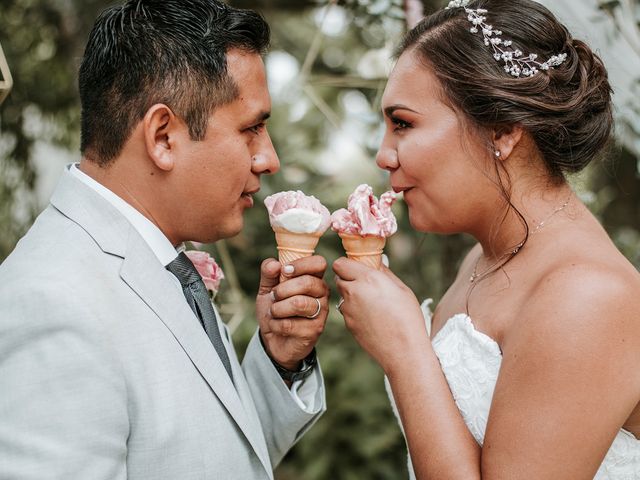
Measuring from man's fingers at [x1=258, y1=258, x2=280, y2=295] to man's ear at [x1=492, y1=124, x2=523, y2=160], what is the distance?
2.97 feet

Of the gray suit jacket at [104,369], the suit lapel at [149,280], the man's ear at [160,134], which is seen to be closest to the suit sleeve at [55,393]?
the gray suit jacket at [104,369]

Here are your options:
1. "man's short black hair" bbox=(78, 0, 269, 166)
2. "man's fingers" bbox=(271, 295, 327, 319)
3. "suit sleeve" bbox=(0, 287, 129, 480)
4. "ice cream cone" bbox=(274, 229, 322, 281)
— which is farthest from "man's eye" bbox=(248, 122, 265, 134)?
"suit sleeve" bbox=(0, 287, 129, 480)

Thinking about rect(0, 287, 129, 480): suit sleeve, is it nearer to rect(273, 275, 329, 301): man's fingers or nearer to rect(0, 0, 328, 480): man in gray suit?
rect(0, 0, 328, 480): man in gray suit

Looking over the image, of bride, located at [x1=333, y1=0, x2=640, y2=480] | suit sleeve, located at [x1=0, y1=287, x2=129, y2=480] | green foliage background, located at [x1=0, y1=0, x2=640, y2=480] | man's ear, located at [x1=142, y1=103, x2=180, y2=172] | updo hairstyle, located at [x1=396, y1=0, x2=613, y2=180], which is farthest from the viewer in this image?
green foliage background, located at [x1=0, y1=0, x2=640, y2=480]

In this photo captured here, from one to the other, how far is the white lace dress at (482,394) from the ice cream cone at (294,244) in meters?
0.67

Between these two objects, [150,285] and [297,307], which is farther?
[297,307]

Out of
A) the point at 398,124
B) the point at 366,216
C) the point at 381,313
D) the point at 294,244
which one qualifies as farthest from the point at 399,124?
the point at 381,313

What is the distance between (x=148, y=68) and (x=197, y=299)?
2.54ft

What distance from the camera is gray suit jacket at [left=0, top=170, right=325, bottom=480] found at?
1660 millimetres

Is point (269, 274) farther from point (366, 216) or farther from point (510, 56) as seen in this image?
point (510, 56)

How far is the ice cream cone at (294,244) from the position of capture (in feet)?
8.33

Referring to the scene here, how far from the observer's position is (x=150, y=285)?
2.04 metres

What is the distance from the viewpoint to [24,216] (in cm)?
545

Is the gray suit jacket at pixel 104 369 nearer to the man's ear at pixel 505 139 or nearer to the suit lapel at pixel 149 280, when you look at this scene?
the suit lapel at pixel 149 280
